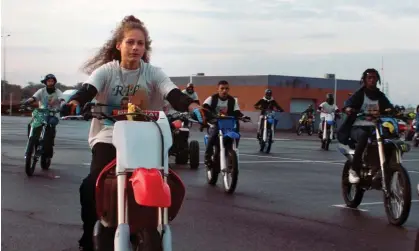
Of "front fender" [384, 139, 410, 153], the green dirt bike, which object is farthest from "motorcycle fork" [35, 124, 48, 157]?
"front fender" [384, 139, 410, 153]

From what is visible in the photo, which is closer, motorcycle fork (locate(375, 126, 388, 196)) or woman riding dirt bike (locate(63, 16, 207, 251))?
woman riding dirt bike (locate(63, 16, 207, 251))

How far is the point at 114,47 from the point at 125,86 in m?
0.38

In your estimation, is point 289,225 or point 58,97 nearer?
point 289,225

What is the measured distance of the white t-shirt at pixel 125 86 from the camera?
5.03 m

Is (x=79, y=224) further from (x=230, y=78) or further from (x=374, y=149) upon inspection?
(x=230, y=78)

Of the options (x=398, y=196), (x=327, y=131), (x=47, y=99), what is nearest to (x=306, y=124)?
(x=327, y=131)

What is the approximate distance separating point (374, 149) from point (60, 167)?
23.0 ft

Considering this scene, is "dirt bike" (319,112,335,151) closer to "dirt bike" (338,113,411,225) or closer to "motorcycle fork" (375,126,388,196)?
"dirt bike" (338,113,411,225)

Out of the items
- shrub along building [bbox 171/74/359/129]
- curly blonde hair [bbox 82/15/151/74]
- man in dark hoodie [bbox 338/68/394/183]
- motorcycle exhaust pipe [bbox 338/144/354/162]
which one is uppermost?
shrub along building [bbox 171/74/359/129]

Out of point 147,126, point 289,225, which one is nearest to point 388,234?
point 289,225

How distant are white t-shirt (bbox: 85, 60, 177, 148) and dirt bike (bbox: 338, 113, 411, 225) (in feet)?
11.8

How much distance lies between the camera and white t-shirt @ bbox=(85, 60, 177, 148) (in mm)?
5031

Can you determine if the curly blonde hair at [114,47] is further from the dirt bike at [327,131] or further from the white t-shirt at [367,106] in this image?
the dirt bike at [327,131]

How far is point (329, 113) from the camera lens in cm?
2384
